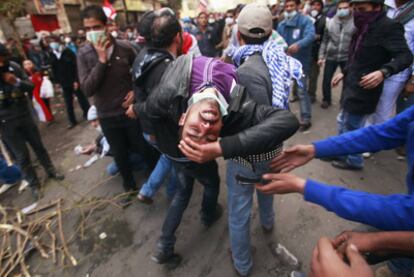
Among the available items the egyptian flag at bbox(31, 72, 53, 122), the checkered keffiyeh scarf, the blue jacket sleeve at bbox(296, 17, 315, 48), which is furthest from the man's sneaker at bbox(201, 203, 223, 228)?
the egyptian flag at bbox(31, 72, 53, 122)

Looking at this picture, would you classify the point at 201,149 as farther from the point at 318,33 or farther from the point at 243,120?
the point at 318,33

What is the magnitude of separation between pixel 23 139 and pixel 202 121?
3.37 metres

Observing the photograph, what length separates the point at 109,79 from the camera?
256 centimetres

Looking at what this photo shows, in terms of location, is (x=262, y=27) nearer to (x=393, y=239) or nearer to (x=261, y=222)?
(x=393, y=239)

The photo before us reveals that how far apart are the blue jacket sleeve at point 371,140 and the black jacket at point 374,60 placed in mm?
1223

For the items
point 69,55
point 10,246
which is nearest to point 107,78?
point 10,246

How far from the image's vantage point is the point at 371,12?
7.66ft

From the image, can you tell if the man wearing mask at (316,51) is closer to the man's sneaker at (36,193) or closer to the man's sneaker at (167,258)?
the man's sneaker at (167,258)

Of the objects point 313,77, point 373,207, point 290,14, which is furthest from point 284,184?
point 313,77

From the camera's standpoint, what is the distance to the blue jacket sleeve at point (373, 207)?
98 centimetres

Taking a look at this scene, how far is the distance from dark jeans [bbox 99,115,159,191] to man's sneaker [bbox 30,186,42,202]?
1.34m

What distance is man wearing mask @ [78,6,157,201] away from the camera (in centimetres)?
236

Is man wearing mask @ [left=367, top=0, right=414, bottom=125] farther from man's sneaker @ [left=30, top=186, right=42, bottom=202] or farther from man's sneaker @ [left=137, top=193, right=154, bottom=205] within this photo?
man's sneaker @ [left=30, top=186, right=42, bottom=202]

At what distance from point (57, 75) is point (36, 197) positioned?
326 centimetres
